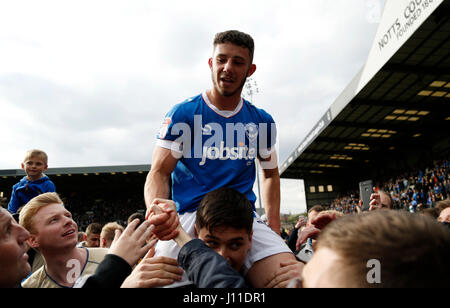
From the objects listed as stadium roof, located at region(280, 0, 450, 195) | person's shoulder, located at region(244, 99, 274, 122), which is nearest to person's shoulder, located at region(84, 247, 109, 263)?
person's shoulder, located at region(244, 99, 274, 122)

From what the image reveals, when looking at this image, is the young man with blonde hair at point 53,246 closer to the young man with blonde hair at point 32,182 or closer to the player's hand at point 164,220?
the player's hand at point 164,220

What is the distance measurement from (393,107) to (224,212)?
70.2 ft

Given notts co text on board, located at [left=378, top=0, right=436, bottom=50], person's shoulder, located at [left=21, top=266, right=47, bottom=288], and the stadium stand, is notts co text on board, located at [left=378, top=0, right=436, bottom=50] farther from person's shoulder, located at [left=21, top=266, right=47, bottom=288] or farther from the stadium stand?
the stadium stand

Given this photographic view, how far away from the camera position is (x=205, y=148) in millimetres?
2541

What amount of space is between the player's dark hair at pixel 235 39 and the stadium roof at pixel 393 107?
10656 mm

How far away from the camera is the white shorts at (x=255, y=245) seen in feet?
6.82

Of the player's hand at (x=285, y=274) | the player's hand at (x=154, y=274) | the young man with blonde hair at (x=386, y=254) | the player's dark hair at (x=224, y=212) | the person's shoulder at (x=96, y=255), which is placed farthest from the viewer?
the person's shoulder at (x=96, y=255)

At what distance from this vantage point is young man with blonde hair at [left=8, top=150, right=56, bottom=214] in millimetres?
5028

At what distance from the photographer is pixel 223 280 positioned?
1.27 meters

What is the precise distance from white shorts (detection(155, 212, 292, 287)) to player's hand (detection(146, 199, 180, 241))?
11.3 inches

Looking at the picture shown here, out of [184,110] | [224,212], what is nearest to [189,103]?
[184,110]
